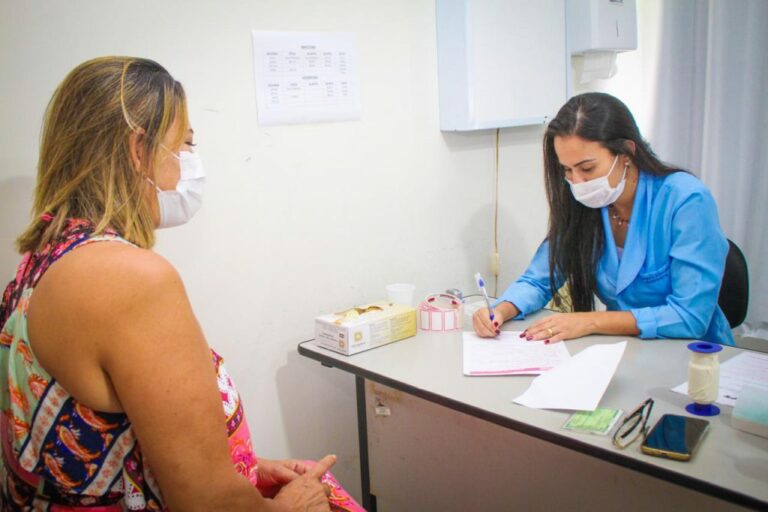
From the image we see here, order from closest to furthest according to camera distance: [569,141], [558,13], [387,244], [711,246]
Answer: [711,246] → [569,141] → [387,244] → [558,13]

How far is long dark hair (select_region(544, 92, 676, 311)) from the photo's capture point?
1777 millimetres

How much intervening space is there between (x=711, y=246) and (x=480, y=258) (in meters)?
1.03

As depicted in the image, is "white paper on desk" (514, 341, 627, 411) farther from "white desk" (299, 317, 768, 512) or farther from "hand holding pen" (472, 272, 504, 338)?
"hand holding pen" (472, 272, 504, 338)

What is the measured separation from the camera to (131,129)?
1.04 metres

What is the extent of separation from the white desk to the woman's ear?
0.81 m

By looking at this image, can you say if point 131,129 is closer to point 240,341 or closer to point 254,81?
point 254,81

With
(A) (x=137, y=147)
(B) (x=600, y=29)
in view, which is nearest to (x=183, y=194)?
(A) (x=137, y=147)

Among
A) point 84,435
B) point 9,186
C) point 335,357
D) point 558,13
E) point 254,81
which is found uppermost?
point 558,13

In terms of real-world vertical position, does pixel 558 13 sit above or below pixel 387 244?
above

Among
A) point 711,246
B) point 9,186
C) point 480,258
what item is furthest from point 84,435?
A: point 480,258

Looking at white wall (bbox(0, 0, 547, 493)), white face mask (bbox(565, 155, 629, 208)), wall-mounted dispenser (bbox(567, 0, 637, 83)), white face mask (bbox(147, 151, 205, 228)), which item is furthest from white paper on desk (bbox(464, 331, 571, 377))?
wall-mounted dispenser (bbox(567, 0, 637, 83))

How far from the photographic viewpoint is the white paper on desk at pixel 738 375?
132 cm

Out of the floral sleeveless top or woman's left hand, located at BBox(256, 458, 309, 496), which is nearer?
the floral sleeveless top

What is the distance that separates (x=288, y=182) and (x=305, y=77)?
1.06 ft
